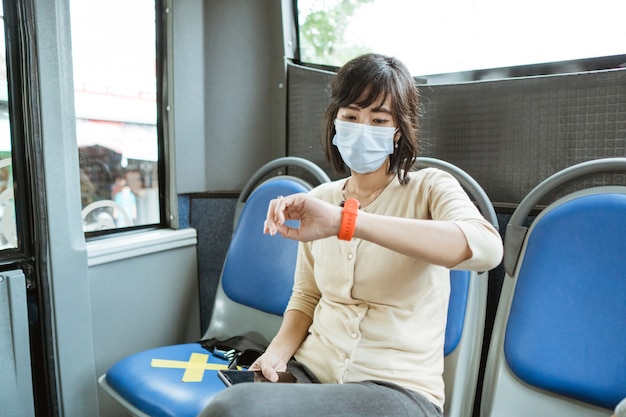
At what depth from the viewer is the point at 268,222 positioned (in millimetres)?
903

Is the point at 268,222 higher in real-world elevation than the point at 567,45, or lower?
lower

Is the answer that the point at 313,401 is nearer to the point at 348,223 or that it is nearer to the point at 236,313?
the point at 348,223

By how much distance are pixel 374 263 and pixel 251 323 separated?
0.79 m

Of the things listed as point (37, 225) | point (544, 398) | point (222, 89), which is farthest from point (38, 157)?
point (544, 398)

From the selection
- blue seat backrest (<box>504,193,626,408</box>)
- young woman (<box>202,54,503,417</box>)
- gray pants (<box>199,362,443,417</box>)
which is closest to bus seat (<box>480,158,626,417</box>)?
blue seat backrest (<box>504,193,626,408</box>)

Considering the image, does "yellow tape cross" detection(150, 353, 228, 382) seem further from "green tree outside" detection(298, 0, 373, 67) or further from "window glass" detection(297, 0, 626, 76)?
"green tree outside" detection(298, 0, 373, 67)

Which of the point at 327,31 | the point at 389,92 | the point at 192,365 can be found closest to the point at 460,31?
the point at 327,31

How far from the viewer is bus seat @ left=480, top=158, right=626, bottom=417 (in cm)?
106

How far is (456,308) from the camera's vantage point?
4.07 feet

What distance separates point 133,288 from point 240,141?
749mm

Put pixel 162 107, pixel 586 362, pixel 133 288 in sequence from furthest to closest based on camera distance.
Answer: pixel 162 107, pixel 133 288, pixel 586 362

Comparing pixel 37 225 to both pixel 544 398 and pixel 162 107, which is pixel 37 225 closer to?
pixel 162 107

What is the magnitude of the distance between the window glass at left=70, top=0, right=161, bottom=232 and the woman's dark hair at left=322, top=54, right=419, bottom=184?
1.05 metres

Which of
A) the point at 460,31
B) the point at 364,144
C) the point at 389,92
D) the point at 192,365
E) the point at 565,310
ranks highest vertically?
the point at 460,31
